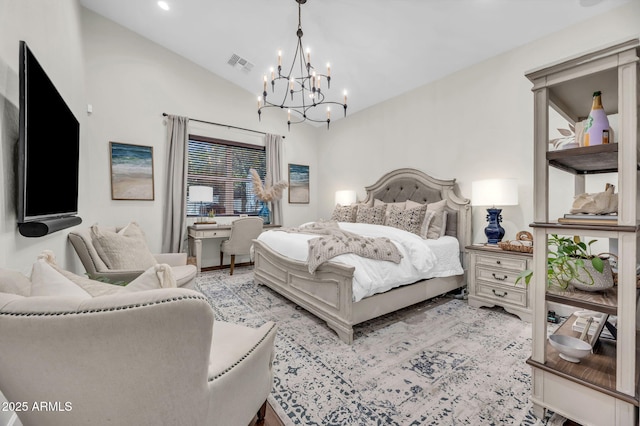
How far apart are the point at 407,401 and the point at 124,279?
2.16m

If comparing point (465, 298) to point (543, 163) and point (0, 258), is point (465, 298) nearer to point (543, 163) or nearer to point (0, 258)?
point (543, 163)

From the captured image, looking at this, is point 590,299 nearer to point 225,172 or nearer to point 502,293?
point 502,293

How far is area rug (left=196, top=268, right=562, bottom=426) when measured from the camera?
4.78 ft

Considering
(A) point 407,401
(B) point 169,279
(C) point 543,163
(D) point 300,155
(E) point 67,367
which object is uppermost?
(D) point 300,155

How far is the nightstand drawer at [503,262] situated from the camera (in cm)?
266

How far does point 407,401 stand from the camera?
60.6 inches

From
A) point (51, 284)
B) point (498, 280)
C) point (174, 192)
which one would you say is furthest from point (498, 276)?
point (174, 192)

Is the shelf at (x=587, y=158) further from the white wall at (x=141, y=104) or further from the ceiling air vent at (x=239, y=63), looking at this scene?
the white wall at (x=141, y=104)

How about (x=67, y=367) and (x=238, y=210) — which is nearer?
(x=67, y=367)

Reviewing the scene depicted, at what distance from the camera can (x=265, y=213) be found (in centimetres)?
535

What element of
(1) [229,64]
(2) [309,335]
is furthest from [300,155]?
(2) [309,335]

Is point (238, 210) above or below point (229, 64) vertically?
below

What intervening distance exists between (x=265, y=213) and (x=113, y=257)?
3152 millimetres

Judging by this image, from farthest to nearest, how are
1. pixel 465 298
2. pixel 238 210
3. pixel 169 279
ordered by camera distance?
pixel 238 210, pixel 465 298, pixel 169 279
